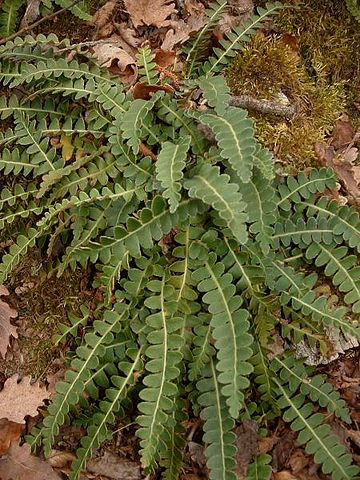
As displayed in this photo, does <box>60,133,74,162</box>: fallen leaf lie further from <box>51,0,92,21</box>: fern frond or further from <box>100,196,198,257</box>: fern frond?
<box>51,0,92,21</box>: fern frond

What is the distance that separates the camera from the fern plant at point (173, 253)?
3076mm

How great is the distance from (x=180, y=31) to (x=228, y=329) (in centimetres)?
177

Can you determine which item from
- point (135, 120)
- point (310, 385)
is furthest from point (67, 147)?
point (310, 385)

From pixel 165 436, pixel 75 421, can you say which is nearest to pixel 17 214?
pixel 75 421

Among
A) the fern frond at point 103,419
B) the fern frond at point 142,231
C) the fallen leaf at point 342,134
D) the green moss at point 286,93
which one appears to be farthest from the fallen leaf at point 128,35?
the fern frond at point 103,419

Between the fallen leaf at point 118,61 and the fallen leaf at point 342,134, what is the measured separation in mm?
1206

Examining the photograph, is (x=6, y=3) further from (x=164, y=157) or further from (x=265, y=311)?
(x=265, y=311)

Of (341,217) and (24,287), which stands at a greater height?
(341,217)

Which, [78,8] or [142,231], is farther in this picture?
[78,8]

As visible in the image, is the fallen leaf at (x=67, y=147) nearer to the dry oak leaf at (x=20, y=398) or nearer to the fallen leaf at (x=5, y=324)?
the fallen leaf at (x=5, y=324)

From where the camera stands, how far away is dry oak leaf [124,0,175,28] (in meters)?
3.82

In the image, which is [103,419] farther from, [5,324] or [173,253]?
[173,253]

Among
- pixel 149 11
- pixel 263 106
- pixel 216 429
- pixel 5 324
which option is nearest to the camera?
pixel 216 429

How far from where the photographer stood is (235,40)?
366 cm
